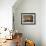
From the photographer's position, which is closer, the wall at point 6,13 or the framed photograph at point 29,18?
the wall at point 6,13

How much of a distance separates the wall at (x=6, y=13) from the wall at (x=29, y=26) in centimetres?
115

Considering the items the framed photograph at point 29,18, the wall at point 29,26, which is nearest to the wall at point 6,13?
the wall at point 29,26

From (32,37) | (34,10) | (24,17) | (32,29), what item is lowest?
(32,37)

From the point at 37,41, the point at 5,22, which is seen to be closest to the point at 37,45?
the point at 37,41

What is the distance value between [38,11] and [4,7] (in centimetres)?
190

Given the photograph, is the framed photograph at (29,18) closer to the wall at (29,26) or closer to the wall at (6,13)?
the wall at (29,26)

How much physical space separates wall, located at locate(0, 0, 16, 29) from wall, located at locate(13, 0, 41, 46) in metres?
1.15

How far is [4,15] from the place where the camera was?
4.56 meters

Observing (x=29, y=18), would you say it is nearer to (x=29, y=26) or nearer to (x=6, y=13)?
(x=29, y=26)

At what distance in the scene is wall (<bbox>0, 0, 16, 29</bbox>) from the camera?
177 inches

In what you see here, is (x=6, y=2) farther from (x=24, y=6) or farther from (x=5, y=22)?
(x=24, y=6)

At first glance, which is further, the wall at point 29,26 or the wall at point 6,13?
the wall at point 29,26

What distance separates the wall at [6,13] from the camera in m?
4.50

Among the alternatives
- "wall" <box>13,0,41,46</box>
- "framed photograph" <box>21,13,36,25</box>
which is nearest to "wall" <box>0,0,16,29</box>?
"wall" <box>13,0,41,46</box>
